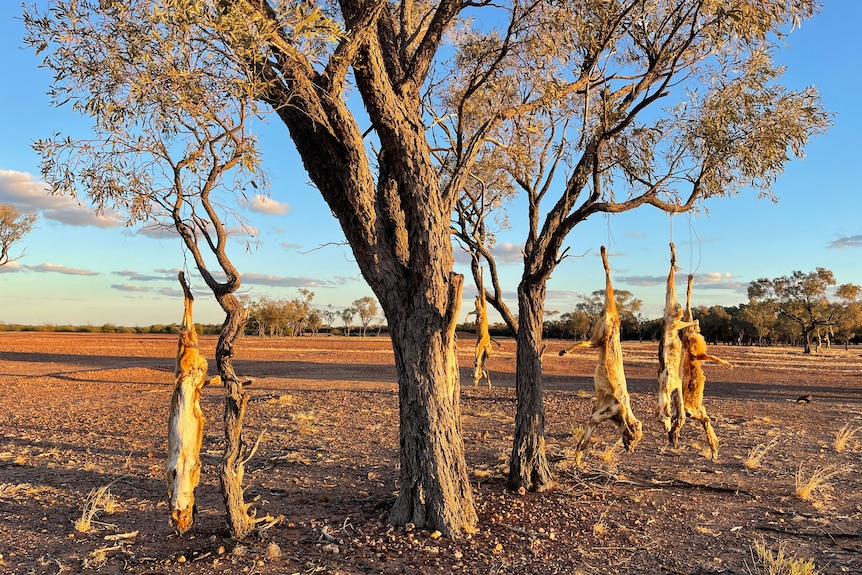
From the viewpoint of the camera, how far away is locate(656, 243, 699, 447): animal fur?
7.14 m

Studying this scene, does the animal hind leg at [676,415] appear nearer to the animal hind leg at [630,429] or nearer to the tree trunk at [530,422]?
the animal hind leg at [630,429]

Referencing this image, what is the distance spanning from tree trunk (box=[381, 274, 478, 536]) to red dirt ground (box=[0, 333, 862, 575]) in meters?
0.25

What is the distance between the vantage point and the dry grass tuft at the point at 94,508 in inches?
258

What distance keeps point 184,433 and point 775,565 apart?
18.2 ft

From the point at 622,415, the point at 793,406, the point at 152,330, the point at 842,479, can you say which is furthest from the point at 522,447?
the point at 152,330

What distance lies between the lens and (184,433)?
543 centimetres

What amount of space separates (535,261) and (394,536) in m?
4.02

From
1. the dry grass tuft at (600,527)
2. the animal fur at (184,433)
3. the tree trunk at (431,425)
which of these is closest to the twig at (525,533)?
the tree trunk at (431,425)

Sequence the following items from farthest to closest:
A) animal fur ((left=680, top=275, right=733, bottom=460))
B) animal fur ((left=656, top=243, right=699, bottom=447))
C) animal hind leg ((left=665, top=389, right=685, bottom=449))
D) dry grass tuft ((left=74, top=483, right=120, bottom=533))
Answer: animal fur ((left=680, top=275, right=733, bottom=460)), animal hind leg ((left=665, top=389, right=685, bottom=449)), animal fur ((left=656, top=243, right=699, bottom=447)), dry grass tuft ((left=74, top=483, right=120, bottom=533))

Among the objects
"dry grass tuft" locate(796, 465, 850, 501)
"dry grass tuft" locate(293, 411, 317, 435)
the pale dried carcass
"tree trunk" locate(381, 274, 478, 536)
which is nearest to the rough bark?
"tree trunk" locate(381, 274, 478, 536)

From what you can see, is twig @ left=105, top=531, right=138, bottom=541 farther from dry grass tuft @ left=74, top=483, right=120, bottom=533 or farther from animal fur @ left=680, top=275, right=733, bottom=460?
animal fur @ left=680, top=275, right=733, bottom=460

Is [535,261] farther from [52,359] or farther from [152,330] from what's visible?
[152,330]

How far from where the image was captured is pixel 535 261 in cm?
825

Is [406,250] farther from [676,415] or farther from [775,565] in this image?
[775,565]
